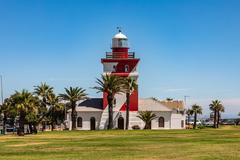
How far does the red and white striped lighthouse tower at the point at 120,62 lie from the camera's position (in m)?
99.5

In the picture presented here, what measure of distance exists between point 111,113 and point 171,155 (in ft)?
212

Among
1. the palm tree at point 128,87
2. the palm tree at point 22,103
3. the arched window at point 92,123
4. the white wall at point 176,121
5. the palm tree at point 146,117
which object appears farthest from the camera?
the white wall at point 176,121

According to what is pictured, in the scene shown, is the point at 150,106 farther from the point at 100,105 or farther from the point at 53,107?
the point at 53,107

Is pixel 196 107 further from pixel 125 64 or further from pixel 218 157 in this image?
pixel 218 157

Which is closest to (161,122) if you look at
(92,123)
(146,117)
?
(146,117)

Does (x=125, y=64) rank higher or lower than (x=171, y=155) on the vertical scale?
higher

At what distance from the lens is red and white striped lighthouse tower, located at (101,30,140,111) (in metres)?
99.5

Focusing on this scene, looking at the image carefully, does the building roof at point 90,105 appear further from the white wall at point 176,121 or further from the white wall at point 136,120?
the white wall at point 176,121

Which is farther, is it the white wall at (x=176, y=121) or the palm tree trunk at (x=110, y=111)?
the white wall at (x=176, y=121)

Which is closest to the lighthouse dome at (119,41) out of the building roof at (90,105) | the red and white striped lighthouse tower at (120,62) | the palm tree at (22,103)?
the red and white striped lighthouse tower at (120,62)

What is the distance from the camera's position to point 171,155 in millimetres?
31781

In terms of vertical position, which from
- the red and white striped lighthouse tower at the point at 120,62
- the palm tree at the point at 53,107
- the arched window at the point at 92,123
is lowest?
the arched window at the point at 92,123

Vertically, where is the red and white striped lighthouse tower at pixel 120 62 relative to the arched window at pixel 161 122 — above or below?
above

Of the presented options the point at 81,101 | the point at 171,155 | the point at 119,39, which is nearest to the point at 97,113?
the point at 81,101
